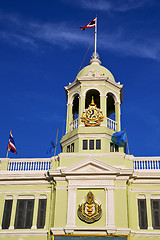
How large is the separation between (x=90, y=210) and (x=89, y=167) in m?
3.29

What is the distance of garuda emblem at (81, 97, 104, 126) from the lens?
106ft

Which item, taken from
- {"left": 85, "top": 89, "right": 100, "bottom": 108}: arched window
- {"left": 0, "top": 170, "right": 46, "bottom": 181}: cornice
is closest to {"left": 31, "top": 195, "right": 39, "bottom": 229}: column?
{"left": 0, "top": 170, "right": 46, "bottom": 181}: cornice

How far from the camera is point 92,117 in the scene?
32531 mm

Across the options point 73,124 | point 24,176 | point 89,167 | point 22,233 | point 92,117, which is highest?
point 92,117

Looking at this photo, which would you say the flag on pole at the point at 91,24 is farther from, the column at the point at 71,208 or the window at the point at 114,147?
the column at the point at 71,208

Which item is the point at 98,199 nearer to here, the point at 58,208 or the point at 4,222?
the point at 58,208

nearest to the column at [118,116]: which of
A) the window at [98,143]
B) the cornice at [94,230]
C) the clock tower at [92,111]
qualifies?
the clock tower at [92,111]

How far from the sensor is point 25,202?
1147 inches

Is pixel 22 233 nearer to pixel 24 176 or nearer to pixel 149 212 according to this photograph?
pixel 24 176

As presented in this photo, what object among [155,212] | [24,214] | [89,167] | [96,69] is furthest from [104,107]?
[24,214]

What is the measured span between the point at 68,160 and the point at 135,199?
232 inches

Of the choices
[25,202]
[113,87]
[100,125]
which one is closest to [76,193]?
[25,202]

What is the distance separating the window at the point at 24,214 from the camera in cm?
2833

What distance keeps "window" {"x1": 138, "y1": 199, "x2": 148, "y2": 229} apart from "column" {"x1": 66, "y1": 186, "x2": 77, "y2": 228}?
15.9 ft
